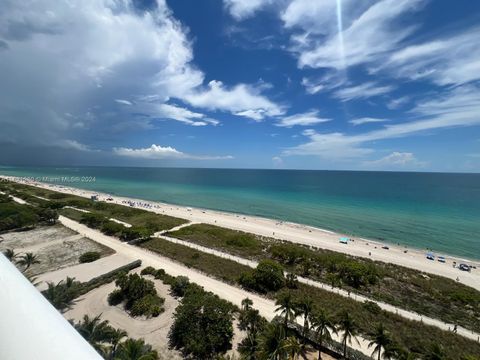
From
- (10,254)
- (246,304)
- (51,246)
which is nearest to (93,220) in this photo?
(51,246)

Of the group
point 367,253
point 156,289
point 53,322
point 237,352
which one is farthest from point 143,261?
point 367,253

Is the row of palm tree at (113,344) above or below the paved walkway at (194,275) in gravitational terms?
above

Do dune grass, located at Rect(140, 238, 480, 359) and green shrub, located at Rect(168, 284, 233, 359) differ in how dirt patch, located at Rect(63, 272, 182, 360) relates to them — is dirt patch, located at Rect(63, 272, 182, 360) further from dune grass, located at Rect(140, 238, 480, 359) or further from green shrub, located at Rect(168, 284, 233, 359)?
dune grass, located at Rect(140, 238, 480, 359)

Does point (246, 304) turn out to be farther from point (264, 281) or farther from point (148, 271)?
point (148, 271)

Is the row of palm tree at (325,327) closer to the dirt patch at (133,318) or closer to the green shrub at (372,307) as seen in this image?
the green shrub at (372,307)

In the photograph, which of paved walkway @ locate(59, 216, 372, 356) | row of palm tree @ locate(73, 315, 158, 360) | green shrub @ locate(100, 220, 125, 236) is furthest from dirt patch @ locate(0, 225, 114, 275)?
row of palm tree @ locate(73, 315, 158, 360)

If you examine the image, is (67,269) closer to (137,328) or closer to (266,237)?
(137,328)

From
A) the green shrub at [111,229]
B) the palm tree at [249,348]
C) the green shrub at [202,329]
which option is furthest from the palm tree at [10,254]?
the palm tree at [249,348]

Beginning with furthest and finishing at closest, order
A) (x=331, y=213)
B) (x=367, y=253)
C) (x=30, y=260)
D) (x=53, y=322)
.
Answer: (x=331, y=213) < (x=367, y=253) < (x=30, y=260) < (x=53, y=322)
